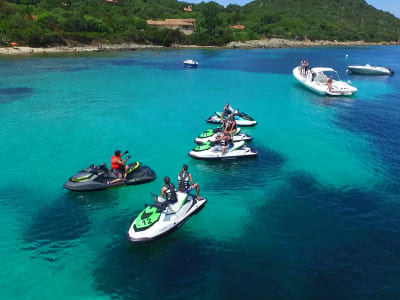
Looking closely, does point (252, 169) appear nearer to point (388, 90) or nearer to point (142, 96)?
point (142, 96)

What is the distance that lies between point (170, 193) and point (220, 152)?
22.6 feet

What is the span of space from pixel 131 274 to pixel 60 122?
66.9 feet

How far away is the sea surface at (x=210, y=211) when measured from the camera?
9.83 meters

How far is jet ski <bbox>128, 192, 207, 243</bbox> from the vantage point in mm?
11145

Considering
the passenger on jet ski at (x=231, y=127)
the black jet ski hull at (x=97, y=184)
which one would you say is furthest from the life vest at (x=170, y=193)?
the passenger on jet ski at (x=231, y=127)

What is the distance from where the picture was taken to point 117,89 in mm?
40812

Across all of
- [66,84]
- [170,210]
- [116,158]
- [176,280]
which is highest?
[66,84]

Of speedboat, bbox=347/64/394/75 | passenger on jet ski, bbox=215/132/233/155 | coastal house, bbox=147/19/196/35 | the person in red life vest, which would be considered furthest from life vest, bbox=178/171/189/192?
coastal house, bbox=147/19/196/35

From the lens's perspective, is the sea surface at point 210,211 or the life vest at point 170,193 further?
the life vest at point 170,193

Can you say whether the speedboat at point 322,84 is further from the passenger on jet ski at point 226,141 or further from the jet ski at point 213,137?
the passenger on jet ski at point 226,141

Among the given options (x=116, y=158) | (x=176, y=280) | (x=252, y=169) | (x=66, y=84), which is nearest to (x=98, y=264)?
(x=176, y=280)

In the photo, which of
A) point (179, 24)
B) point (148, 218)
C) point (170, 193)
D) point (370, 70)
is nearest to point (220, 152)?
point (170, 193)

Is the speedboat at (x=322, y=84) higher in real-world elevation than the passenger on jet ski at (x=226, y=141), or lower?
higher

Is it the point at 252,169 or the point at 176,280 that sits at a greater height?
the point at 252,169
